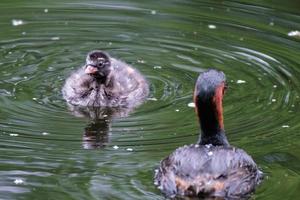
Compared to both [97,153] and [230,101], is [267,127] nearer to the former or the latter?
[230,101]

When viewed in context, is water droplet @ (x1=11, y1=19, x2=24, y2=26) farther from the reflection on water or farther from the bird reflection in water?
the reflection on water

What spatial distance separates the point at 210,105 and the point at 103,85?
3.14 meters

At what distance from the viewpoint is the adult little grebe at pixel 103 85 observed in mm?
12031

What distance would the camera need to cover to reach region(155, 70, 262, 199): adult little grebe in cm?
892

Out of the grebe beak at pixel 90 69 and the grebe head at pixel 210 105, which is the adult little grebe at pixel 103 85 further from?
the grebe head at pixel 210 105

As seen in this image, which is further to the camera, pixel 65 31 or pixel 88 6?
pixel 88 6

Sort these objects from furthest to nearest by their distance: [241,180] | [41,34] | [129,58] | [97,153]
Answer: [41,34], [129,58], [97,153], [241,180]

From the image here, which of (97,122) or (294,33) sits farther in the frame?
(294,33)

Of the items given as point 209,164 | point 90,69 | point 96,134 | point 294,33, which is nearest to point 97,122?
point 96,134

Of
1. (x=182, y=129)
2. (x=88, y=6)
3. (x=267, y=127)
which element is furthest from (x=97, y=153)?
(x=88, y=6)

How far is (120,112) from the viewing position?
38.5 feet

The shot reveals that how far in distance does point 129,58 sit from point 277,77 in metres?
2.07

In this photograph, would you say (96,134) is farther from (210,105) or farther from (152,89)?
(210,105)

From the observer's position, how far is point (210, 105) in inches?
368
